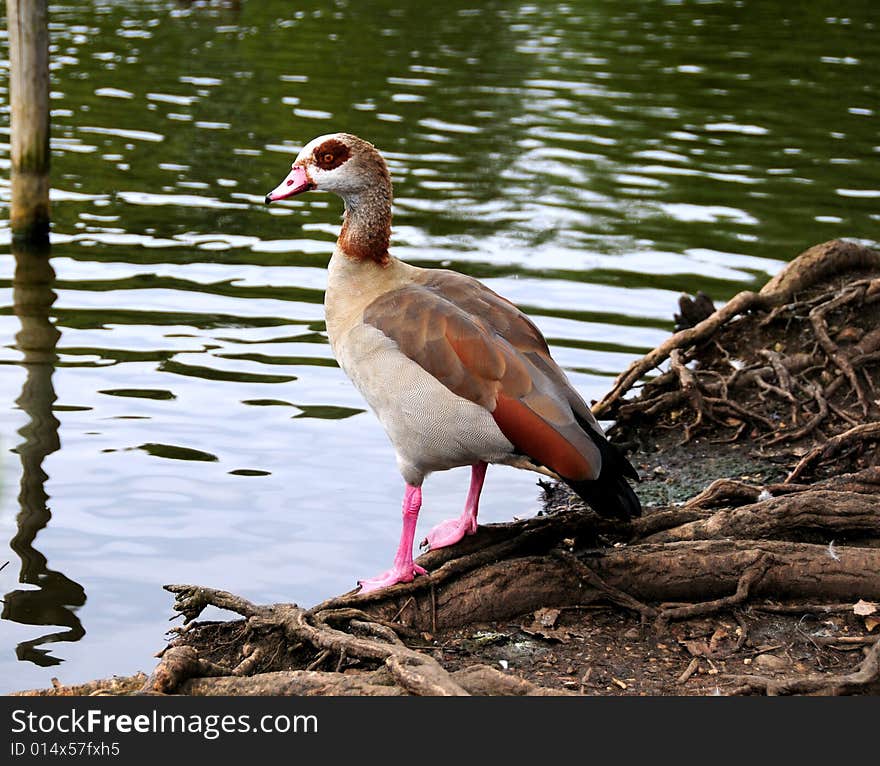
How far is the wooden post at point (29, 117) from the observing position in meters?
10.9

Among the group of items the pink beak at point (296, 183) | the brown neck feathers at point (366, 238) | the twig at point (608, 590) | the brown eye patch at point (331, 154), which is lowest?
the twig at point (608, 590)

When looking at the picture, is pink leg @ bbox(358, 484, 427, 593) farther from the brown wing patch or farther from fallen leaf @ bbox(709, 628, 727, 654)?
fallen leaf @ bbox(709, 628, 727, 654)

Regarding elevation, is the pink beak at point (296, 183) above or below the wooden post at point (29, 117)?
above

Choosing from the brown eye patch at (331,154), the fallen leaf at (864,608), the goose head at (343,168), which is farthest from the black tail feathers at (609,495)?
the brown eye patch at (331,154)

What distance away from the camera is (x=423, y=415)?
5176 millimetres

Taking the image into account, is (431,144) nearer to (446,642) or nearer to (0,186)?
(0,186)

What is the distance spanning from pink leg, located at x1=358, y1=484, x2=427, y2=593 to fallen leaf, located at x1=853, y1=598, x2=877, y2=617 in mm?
1767

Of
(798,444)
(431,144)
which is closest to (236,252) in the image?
(431,144)

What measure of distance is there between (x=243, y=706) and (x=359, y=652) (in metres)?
0.51

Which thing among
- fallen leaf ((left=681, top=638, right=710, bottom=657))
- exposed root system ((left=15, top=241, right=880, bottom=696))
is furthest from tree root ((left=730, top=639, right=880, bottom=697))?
fallen leaf ((left=681, top=638, right=710, bottom=657))

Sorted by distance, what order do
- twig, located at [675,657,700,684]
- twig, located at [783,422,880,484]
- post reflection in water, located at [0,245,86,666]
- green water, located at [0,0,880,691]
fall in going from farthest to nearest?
green water, located at [0,0,880,691] → twig, located at [783,422,880,484] → post reflection in water, located at [0,245,86,666] → twig, located at [675,657,700,684]

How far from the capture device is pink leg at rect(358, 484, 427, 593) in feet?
17.6

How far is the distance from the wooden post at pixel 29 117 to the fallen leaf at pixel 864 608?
8388 millimetres

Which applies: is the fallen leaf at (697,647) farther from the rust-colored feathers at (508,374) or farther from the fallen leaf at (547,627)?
the rust-colored feathers at (508,374)
